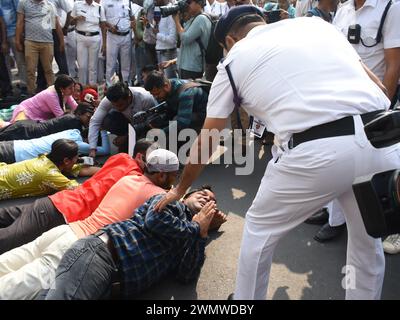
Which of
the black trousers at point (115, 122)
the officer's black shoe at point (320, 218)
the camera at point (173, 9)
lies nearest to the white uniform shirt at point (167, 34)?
the camera at point (173, 9)

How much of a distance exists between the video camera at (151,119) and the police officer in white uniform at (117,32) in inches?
107

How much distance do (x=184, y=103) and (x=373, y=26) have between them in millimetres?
1819

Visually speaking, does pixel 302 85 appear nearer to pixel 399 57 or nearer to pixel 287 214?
pixel 287 214

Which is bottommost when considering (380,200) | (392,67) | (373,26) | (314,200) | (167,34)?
(314,200)

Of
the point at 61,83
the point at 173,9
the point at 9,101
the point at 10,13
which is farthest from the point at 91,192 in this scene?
the point at 10,13

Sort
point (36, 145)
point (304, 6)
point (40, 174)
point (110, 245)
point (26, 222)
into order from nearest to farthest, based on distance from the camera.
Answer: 1. point (110, 245)
2. point (26, 222)
3. point (40, 174)
4. point (36, 145)
5. point (304, 6)

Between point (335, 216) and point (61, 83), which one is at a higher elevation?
point (61, 83)

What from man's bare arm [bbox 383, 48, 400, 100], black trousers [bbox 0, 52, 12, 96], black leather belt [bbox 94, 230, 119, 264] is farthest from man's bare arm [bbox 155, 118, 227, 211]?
black trousers [bbox 0, 52, 12, 96]

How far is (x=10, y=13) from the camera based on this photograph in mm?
5887

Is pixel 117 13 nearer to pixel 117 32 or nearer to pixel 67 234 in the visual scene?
pixel 117 32

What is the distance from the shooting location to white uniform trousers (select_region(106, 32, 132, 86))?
6258mm

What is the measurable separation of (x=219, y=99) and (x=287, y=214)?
0.56 meters
